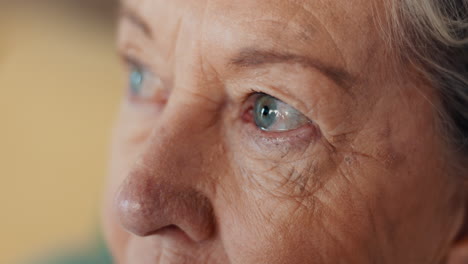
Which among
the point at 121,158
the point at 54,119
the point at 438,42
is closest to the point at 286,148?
the point at 438,42

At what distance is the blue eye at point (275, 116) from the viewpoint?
3.72 feet

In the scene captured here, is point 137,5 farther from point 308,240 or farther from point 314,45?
point 308,240

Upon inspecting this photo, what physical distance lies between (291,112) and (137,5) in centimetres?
40

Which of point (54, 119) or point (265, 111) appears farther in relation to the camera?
point (54, 119)

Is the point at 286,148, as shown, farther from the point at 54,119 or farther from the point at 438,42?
the point at 54,119

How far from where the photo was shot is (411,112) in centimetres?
109

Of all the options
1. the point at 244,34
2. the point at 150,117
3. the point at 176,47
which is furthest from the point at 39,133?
the point at 244,34

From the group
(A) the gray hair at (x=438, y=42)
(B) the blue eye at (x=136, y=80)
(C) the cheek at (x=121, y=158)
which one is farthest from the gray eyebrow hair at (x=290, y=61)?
(B) the blue eye at (x=136, y=80)

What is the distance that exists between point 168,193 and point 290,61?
308 millimetres

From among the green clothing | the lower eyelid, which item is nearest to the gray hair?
the lower eyelid

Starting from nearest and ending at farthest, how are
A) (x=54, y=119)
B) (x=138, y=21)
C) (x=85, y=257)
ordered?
(x=138, y=21), (x=85, y=257), (x=54, y=119)

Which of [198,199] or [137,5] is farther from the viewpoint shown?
[137,5]

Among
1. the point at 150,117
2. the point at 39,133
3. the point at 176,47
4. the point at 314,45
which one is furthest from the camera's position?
the point at 39,133

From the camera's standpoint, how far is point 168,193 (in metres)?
1.10
